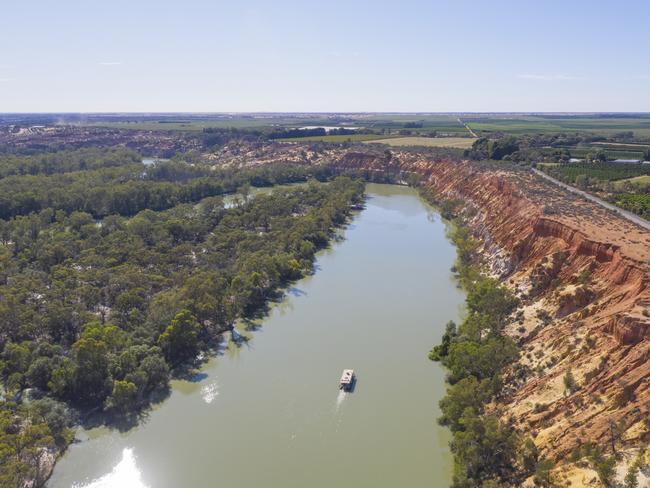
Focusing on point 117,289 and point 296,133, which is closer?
point 117,289

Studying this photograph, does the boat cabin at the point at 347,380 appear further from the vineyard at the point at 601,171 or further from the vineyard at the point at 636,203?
the vineyard at the point at 601,171

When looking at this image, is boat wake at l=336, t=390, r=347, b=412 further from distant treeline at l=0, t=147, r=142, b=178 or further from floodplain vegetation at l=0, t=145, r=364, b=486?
distant treeline at l=0, t=147, r=142, b=178

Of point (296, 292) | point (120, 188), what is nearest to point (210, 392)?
point (296, 292)

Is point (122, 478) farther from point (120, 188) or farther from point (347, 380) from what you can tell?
point (120, 188)

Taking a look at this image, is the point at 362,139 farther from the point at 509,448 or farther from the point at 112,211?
the point at 509,448

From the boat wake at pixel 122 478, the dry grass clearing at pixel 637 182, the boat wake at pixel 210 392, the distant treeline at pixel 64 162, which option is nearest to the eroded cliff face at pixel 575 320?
the dry grass clearing at pixel 637 182

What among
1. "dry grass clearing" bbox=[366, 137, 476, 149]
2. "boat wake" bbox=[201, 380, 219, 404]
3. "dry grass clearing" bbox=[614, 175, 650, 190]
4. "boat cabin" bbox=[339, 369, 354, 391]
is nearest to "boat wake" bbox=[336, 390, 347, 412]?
"boat cabin" bbox=[339, 369, 354, 391]
